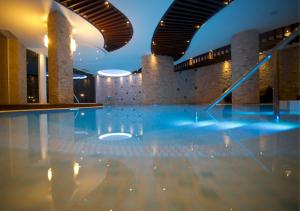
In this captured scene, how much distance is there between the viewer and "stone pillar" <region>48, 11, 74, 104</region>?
7176mm

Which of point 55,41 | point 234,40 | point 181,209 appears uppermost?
point 234,40

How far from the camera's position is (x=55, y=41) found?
721 centimetres

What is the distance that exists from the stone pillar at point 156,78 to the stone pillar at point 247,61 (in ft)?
18.0

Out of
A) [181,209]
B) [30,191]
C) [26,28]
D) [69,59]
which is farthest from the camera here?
[26,28]

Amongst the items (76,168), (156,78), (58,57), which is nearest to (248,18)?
(156,78)

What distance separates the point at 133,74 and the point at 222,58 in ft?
34.4

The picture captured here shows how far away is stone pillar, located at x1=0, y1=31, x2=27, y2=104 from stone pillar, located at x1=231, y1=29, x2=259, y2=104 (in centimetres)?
1209

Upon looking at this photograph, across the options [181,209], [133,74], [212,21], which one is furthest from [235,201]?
[133,74]

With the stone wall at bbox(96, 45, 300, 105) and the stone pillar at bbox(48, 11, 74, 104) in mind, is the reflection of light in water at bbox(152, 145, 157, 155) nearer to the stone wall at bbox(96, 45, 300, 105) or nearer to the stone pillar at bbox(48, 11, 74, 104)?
the stone wall at bbox(96, 45, 300, 105)

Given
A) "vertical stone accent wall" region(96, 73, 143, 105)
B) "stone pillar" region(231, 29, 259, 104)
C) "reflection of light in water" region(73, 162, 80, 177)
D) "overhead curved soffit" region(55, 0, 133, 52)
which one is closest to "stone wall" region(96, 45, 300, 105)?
"vertical stone accent wall" region(96, 73, 143, 105)

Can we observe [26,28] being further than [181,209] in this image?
Yes

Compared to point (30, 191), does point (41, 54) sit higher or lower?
higher

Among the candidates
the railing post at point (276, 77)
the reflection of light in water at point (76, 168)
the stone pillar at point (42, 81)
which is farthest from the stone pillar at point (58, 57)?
the railing post at point (276, 77)

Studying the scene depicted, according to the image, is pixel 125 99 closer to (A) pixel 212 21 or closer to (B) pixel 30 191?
(A) pixel 212 21
